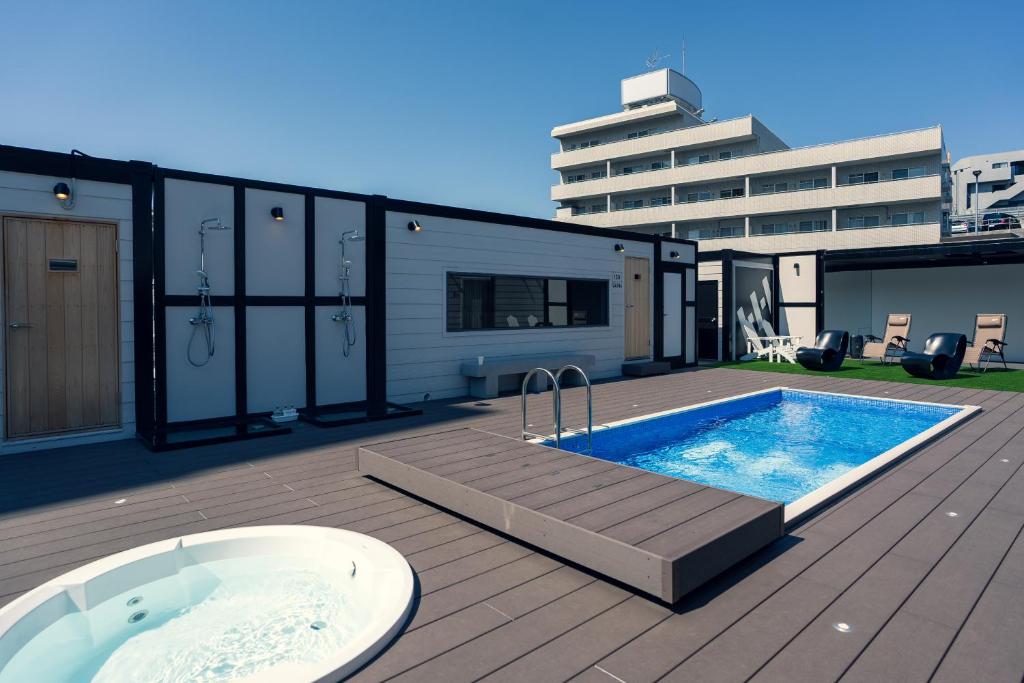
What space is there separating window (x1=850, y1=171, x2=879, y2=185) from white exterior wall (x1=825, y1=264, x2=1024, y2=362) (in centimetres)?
1831

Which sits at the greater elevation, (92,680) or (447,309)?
(447,309)

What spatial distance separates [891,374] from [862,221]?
22993 mm

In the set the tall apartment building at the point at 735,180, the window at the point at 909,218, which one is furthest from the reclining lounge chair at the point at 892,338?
the window at the point at 909,218

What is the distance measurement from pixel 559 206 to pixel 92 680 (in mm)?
41162

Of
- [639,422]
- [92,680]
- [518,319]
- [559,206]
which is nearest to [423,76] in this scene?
[518,319]

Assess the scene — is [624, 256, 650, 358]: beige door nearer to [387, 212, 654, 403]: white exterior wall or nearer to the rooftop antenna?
[387, 212, 654, 403]: white exterior wall

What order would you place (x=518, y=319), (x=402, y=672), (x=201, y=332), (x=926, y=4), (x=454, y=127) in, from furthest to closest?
(x=454, y=127), (x=926, y=4), (x=518, y=319), (x=201, y=332), (x=402, y=672)

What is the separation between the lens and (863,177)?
2878cm

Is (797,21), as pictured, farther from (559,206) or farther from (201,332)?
(559,206)

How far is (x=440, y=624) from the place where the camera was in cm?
206

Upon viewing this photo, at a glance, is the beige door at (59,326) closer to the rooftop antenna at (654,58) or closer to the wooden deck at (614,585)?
the wooden deck at (614,585)

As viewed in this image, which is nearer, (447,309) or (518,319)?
(447,309)

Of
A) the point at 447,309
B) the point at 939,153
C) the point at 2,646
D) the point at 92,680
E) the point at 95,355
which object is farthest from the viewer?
the point at 939,153

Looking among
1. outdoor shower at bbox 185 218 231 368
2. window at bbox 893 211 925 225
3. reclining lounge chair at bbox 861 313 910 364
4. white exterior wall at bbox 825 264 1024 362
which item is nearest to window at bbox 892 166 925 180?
window at bbox 893 211 925 225
